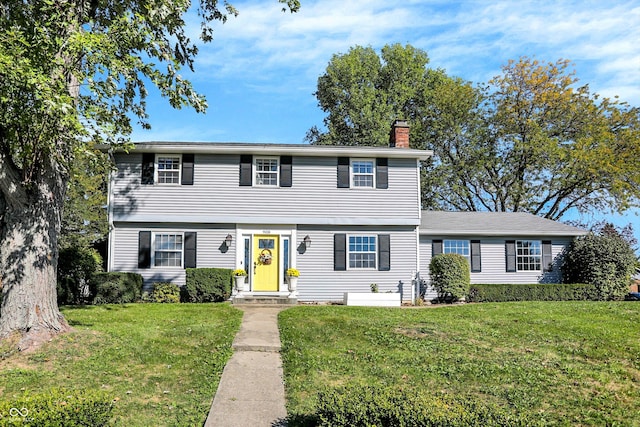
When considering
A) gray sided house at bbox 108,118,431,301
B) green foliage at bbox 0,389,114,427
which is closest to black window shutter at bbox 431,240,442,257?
gray sided house at bbox 108,118,431,301

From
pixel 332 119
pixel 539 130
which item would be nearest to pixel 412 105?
pixel 332 119

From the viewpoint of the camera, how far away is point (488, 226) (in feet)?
68.0

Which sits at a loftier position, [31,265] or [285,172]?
[285,172]

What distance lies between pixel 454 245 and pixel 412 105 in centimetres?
1801

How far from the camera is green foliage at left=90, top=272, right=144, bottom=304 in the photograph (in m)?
15.7

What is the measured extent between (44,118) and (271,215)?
9873 millimetres

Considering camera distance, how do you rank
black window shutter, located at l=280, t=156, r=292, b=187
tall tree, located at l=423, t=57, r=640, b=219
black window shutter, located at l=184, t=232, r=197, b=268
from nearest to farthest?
1. black window shutter, located at l=184, t=232, r=197, b=268
2. black window shutter, located at l=280, t=156, r=292, b=187
3. tall tree, located at l=423, t=57, r=640, b=219

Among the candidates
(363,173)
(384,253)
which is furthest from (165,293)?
(363,173)

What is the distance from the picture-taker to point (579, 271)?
65.4ft

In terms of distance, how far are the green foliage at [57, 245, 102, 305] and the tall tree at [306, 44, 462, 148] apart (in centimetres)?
2089

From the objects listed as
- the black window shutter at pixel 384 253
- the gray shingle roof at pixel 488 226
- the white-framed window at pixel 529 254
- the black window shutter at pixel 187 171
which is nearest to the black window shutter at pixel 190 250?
the black window shutter at pixel 187 171

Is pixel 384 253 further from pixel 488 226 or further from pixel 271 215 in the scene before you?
pixel 488 226

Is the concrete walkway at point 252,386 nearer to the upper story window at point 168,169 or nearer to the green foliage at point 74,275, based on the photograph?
the green foliage at point 74,275

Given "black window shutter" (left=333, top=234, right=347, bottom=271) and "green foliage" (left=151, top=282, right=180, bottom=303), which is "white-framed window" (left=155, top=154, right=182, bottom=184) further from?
"black window shutter" (left=333, top=234, right=347, bottom=271)
